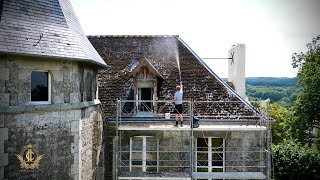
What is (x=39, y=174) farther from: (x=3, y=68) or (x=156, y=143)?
(x=156, y=143)

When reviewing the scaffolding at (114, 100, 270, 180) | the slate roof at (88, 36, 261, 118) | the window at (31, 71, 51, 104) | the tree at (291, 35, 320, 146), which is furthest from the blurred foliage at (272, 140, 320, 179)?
the window at (31, 71, 51, 104)

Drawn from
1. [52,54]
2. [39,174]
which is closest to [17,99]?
[52,54]

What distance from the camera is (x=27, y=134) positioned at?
29.6 feet

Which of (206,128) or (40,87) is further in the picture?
(206,128)

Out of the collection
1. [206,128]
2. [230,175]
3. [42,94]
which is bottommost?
[230,175]

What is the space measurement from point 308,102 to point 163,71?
57.0 feet

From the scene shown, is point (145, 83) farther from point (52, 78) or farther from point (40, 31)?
point (40, 31)

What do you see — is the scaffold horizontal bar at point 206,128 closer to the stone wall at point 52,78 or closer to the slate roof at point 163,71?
the slate roof at point 163,71

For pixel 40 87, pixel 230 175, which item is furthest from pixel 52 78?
pixel 230 175

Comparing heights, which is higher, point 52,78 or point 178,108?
point 52,78

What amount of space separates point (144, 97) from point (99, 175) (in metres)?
4.12

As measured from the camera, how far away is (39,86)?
31.3 feet

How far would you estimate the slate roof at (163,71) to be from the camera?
14.1 meters

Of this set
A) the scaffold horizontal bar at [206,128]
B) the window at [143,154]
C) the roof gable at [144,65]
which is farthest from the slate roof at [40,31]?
the window at [143,154]
